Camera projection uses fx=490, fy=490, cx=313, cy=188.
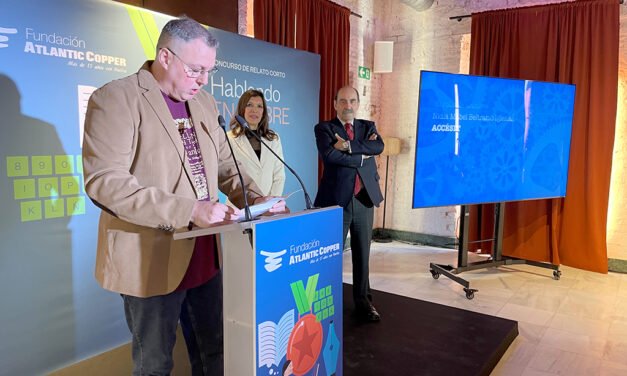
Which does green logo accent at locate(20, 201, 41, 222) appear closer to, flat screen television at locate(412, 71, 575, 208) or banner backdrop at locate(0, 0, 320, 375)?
banner backdrop at locate(0, 0, 320, 375)

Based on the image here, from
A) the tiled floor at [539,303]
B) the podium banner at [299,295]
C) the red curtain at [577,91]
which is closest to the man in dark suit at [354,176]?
the tiled floor at [539,303]

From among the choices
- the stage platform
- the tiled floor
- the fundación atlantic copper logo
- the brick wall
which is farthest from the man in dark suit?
the brick wall

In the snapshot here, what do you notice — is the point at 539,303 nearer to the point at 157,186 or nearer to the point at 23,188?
the point at 157,186

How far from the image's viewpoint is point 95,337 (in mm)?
2572

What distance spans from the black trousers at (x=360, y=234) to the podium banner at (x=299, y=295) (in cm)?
138

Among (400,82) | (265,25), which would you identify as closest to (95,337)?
(265,25)

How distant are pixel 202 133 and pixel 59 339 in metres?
1.54

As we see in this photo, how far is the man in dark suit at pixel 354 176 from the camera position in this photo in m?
2.98

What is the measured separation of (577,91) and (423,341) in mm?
3083

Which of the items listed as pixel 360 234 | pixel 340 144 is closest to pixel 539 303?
pixel 360 234

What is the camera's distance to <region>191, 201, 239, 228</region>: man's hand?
4.19 feet

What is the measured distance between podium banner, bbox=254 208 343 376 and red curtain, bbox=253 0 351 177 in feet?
9.90

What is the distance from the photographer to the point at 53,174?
2291 millimetres

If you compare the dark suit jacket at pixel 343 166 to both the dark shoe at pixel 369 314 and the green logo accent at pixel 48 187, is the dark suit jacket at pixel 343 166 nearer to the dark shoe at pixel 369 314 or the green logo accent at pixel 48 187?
the dark shoe at pixel 369 314
